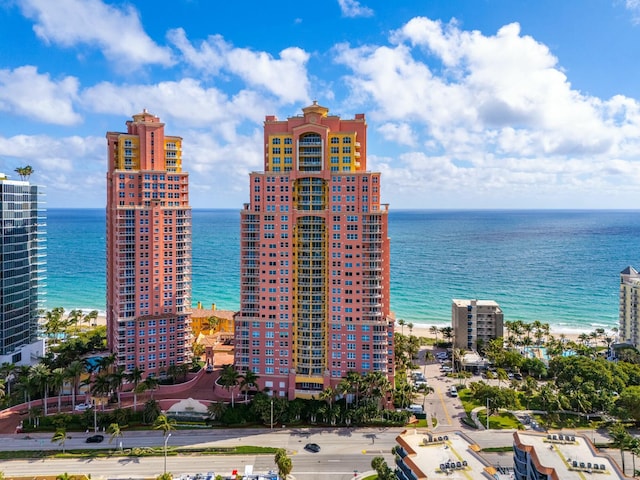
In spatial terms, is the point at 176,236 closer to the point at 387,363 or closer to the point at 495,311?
the point at 387,363

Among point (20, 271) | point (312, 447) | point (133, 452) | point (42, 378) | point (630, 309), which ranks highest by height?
point (20, 271)

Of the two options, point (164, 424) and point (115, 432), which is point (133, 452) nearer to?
point (115, 432)

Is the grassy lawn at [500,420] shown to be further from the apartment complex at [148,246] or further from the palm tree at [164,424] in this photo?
the apartment complex at [148,246]

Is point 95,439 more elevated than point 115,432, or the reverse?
point 115,432

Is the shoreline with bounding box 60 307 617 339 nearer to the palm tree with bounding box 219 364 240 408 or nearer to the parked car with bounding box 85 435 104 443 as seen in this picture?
the palm tree with bounding box 219 364 240 408

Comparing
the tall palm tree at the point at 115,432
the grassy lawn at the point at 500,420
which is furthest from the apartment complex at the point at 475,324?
the tall palm tree at the point at 115,432

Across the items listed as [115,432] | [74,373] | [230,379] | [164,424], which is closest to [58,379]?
[74,373]
